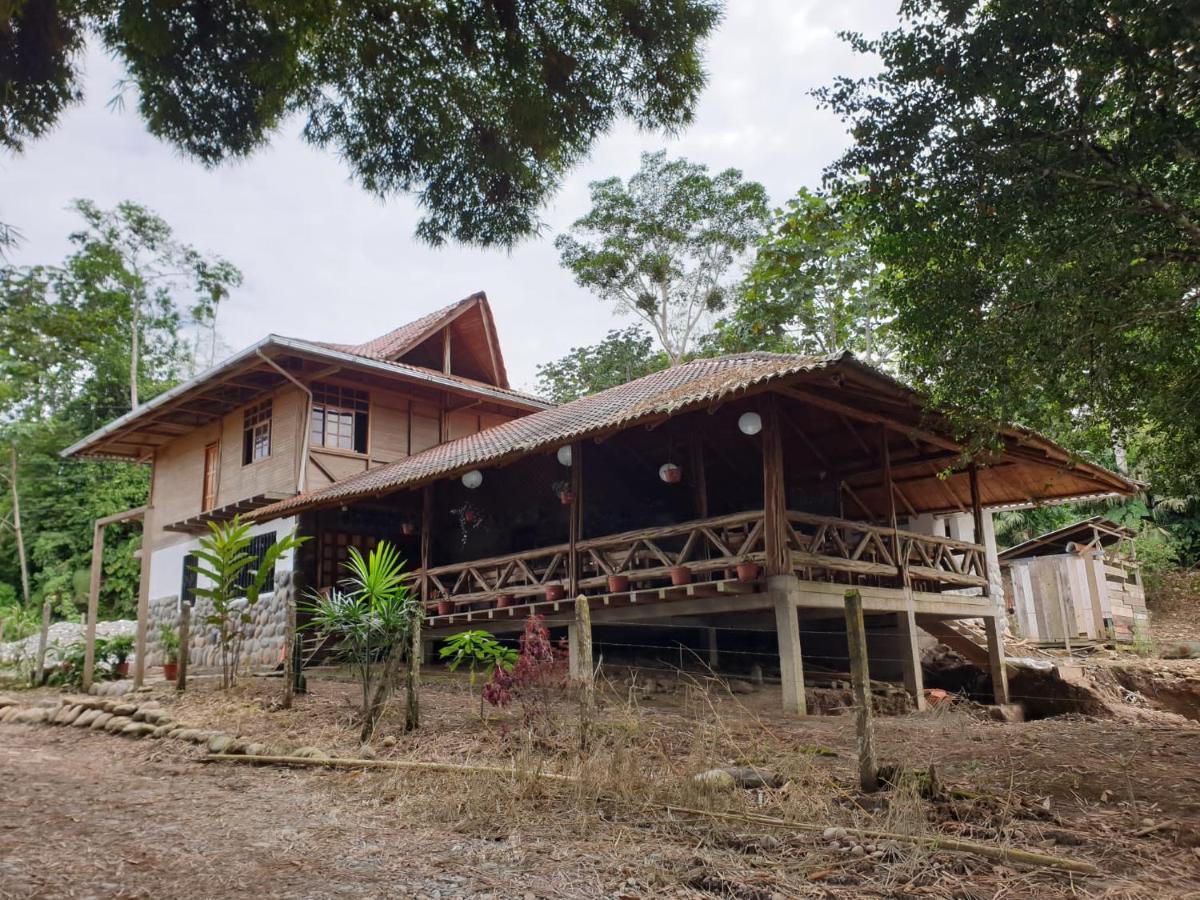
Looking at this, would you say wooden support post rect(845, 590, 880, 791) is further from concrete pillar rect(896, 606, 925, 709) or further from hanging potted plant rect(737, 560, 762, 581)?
concrete pillar rect(896, 606, 925, 709)

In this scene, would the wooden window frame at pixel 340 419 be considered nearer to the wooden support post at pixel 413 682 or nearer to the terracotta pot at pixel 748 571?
the wooden support post at pixel 413 682

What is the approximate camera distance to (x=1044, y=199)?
22.1 ft

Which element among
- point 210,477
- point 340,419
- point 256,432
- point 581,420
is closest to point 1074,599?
point 581,420

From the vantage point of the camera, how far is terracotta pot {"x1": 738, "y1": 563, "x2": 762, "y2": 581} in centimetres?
1020

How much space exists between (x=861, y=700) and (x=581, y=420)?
24.6 feet

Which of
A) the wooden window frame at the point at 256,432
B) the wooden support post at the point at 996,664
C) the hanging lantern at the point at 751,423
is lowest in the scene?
the wooden support post at the point at 996,664

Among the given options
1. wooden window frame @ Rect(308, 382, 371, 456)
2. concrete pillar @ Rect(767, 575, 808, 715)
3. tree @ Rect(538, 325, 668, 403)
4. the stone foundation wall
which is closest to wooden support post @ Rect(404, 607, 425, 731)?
concrete pillar @ Rect(767, 575, 808, 715)

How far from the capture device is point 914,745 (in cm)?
771

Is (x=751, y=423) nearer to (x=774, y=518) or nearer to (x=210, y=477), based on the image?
(x=774, y=518)

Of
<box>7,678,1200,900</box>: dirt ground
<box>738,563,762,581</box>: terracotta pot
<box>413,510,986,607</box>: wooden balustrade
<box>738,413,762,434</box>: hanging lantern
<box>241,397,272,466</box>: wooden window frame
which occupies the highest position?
<box>241,397,272,466</box>: wooden window frame

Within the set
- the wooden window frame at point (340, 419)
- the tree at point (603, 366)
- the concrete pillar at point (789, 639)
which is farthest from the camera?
the tree at point (603, 366)

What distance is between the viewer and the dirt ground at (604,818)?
4.21 metres

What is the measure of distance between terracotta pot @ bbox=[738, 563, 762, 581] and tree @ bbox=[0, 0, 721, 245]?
223 inches

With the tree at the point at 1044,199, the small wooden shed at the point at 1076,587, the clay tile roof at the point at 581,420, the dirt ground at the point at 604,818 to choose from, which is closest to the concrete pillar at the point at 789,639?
the dirt ground at the point at 604,818
